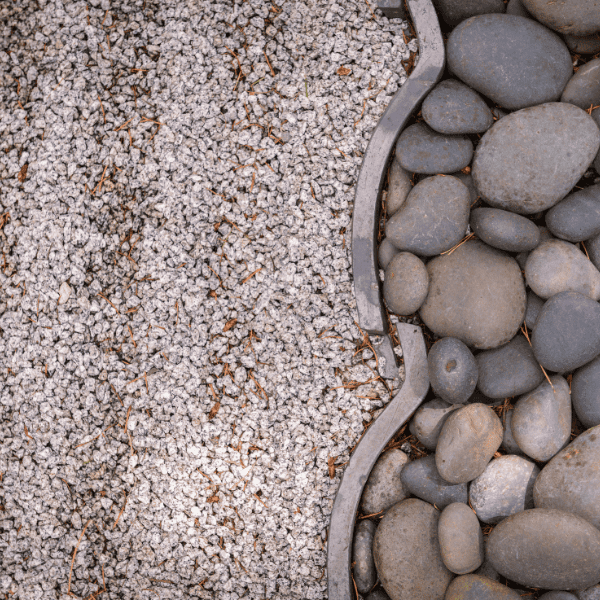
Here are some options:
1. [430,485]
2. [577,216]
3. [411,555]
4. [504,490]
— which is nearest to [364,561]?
[411,555]

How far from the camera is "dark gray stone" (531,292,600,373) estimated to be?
160cm

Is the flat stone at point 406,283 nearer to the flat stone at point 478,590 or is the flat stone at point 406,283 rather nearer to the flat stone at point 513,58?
the flat stone at point 513,58

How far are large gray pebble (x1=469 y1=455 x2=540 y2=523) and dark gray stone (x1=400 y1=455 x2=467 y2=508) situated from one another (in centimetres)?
6

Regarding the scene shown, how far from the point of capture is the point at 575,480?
1565 millimetres

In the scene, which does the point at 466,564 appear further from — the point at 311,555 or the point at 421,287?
the point at 421,287

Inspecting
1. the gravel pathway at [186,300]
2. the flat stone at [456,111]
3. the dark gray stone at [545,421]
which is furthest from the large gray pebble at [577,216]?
the gravel pathway at [186,300]

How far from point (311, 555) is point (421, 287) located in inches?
43.1

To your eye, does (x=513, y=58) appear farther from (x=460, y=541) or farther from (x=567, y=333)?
(x=460, y=541)

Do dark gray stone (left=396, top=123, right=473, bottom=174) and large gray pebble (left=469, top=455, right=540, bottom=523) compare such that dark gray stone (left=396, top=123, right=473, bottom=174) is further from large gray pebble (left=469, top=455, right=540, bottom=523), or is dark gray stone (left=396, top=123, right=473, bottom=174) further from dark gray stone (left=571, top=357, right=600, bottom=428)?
large gray pebble (left=469, top=455, right=540, bottom=523)

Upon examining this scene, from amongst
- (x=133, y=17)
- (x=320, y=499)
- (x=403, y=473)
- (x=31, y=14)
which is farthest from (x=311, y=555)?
(x=31, y=14)

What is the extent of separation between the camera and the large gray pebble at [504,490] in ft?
5.42

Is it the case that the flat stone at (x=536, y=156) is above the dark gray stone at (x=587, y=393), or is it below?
above

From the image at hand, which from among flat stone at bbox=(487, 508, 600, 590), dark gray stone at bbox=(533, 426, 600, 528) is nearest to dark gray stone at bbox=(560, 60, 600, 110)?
dark gray stone at bbox=(533, 426, 600, 528)

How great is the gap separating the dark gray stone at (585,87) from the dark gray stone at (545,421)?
1.00m
